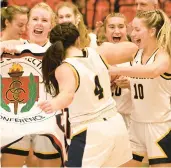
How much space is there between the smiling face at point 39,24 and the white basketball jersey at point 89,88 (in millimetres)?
1137

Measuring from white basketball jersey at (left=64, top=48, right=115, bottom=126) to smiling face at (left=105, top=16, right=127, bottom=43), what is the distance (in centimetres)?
137

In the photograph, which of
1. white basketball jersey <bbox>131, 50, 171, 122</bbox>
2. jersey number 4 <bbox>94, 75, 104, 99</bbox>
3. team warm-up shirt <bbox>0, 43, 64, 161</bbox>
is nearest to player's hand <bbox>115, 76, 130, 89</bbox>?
white basketball jersey <bbox>131, 50, 171, 122</bbox>

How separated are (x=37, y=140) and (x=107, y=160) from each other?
936 millimetres

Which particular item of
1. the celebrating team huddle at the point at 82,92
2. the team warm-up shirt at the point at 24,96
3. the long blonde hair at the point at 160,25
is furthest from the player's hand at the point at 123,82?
the team warm-up shirt at the point at 24,96

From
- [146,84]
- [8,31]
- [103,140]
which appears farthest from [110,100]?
[8,31]

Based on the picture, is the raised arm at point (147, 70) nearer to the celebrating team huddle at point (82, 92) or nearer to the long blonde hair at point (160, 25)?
the celebrating team huddle at point (82, 92)

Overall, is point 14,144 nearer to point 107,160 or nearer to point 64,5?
point 107,160

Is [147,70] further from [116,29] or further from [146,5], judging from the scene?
[146,5]

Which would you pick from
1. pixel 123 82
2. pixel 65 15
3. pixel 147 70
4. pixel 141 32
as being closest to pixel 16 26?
pixel 65 15

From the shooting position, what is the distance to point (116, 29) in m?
4.93

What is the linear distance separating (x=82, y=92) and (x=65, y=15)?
65.4 inches

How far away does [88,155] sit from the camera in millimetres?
3520

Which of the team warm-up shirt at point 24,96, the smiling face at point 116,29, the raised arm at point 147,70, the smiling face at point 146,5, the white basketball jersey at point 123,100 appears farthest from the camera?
the smiling face at point 146,5

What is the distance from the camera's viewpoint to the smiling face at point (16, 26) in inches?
186
